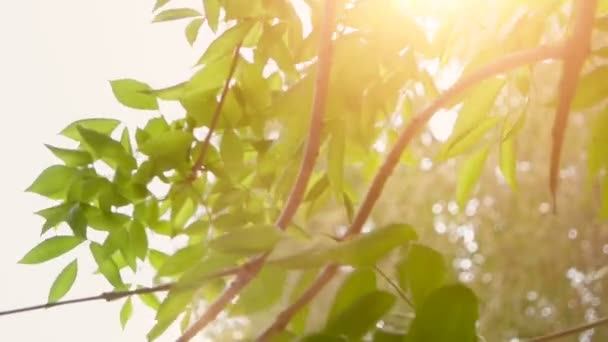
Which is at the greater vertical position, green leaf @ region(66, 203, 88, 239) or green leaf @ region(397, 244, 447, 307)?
green leaf @ region(397, 244, 447, 307)

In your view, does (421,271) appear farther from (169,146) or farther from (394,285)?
(169,146)

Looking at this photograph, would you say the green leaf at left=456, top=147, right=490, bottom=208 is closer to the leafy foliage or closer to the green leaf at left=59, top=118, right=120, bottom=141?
the leafy foliage

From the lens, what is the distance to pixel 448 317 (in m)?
0.24

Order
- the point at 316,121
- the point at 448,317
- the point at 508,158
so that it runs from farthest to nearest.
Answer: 1. the point at 508,158
2. the point at 316,121
3. the point at 448,317


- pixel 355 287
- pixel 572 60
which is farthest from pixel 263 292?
pixel 572 60

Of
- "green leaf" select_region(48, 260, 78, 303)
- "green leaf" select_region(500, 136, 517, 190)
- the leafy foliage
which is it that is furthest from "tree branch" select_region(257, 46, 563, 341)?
"green leaf" select_region(48, 260, 78, 303)

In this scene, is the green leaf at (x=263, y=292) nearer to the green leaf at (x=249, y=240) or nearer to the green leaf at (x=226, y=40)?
the green leaf at (x=249, y=240)

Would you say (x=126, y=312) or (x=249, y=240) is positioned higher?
(x=249, y=240)

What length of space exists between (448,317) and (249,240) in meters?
0.06

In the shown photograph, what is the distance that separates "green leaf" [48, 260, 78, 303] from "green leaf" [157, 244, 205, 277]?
0.43ft

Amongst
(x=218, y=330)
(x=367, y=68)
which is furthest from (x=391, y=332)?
(x=218, y=330)

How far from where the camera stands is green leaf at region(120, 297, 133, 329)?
51cm

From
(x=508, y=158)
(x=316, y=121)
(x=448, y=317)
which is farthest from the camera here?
(x=508, y=158)

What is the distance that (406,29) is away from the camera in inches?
15.6
